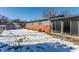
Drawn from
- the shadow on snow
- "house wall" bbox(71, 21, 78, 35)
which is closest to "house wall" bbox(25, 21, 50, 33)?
the shadow on snow

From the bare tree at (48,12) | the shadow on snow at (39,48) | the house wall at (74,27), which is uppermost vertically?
the bare tree at (48,12)

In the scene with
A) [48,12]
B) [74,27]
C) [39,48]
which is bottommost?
[39,48]

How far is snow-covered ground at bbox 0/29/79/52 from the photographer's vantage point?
117 inches

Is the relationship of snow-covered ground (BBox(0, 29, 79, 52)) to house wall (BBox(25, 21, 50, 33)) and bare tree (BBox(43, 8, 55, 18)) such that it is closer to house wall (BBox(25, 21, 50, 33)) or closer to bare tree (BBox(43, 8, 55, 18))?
house wall (BBox(25, 21, 50, 33))

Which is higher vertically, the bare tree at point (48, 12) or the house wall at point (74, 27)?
the bare tree at point (48, 12)

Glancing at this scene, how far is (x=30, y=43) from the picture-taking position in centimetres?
300

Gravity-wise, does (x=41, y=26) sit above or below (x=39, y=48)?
above

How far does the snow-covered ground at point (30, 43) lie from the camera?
2.98 metres

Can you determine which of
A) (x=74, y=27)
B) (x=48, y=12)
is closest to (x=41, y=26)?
(x=48, y=12)

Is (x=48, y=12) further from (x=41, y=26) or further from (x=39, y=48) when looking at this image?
(x=39, y=48)

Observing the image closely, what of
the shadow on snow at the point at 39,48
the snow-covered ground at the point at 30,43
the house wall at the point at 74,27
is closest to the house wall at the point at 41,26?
the snow-covered ground at the point at 30,43

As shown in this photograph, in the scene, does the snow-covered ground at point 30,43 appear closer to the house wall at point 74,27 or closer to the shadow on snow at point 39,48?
the shadow on snow at point 39,48
